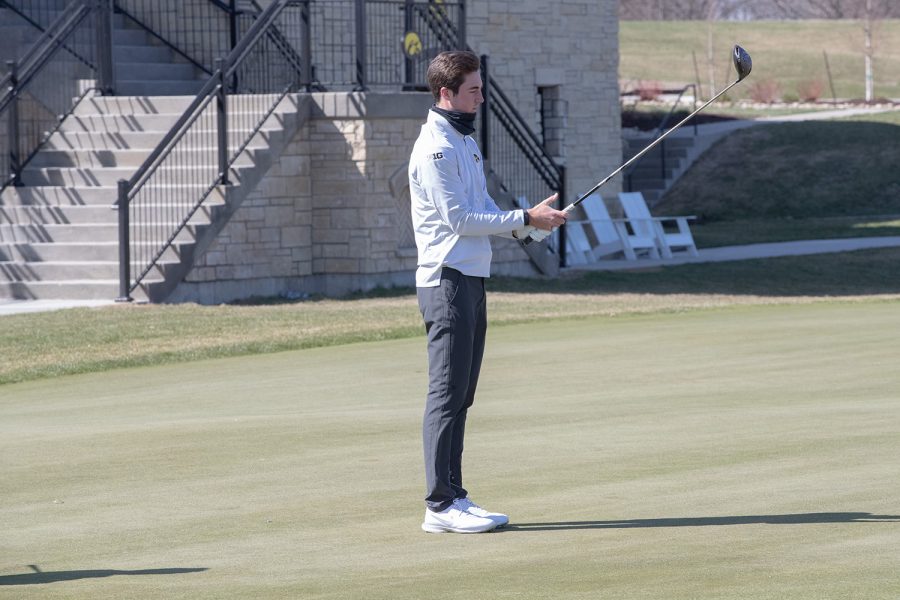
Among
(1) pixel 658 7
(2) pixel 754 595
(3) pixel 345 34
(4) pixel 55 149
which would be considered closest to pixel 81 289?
(4) pixel 55 149

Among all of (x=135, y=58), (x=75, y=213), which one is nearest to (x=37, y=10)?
(x=135, y=58)

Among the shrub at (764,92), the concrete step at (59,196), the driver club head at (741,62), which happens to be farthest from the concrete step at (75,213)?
the shrub at (764,92)

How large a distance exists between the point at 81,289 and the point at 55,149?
133 inches

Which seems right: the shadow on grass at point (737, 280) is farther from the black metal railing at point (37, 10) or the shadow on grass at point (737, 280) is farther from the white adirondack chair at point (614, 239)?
the black metal railing at point (37, 10)

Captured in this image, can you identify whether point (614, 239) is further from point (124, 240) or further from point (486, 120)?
point (124, 240)

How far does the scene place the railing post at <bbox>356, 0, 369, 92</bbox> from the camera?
68.0 feet

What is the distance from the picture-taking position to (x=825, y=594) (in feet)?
16.3

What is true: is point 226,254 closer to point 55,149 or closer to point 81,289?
point 81,289

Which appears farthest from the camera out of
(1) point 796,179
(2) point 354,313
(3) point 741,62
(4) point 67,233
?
(1) point 796,179

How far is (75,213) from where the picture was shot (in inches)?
800

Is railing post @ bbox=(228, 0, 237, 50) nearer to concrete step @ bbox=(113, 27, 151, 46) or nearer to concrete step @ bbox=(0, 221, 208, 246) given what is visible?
concrete step @ bbox=(113, 27, 151, 46)

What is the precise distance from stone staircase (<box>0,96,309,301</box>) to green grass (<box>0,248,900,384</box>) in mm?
1249

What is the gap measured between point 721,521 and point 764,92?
5207cm

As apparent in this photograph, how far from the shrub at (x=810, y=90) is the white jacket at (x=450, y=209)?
50.5 metres
